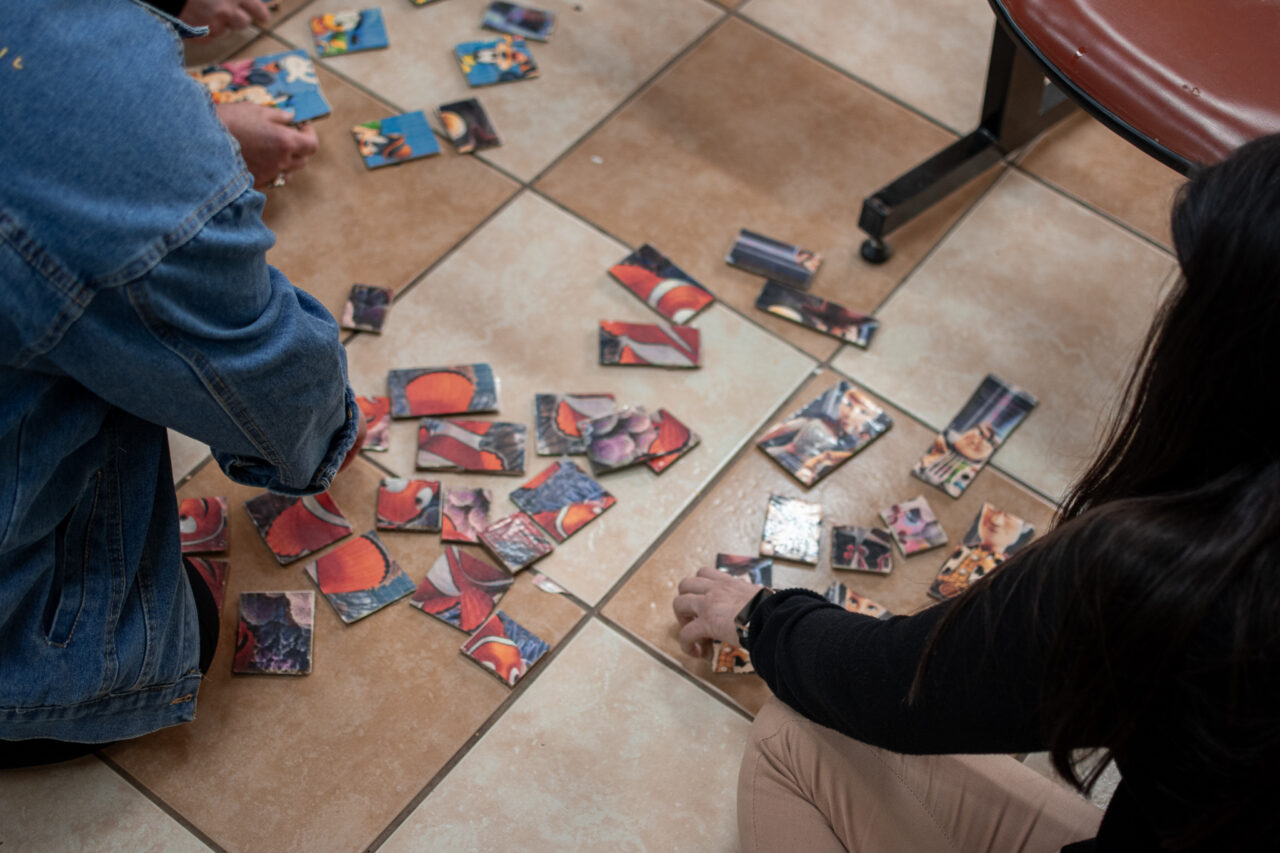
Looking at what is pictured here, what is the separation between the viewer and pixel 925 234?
6.63 feet

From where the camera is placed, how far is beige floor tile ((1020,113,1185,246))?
2066 mm

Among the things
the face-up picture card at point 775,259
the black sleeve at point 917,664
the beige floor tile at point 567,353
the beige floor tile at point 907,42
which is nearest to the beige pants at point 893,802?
the black sleeve at point 917,664

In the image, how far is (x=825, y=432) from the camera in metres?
1.77

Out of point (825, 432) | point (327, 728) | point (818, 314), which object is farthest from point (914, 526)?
point (327, 728)

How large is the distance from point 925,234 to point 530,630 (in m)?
1.04

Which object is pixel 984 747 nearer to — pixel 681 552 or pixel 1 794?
pixel 681 552

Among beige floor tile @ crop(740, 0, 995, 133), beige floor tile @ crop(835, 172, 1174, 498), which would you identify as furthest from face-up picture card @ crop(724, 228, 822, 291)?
beige floor tile @ crop(740, 0, 995, 133)

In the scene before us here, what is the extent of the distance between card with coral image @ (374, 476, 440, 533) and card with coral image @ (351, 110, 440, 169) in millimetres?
694

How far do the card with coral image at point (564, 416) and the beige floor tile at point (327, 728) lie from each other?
0.24 meters

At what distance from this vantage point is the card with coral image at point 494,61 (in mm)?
2182

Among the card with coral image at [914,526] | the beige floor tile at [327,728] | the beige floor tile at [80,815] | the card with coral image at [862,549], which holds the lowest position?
the beige floor tile at [80,815]

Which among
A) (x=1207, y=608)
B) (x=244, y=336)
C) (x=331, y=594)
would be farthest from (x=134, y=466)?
(x=1207, y=608)

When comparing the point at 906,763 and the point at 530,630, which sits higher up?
the point at 906,763

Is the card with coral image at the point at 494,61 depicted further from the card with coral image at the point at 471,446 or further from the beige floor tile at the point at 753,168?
the card with coral image at the point at 471,446
